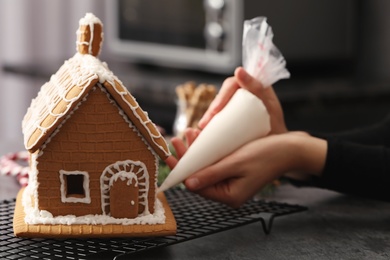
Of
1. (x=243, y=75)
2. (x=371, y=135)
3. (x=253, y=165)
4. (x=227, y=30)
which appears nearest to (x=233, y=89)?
(x=243, y=75)

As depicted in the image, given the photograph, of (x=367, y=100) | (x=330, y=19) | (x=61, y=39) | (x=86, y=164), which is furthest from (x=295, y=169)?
(x=61, y=39)

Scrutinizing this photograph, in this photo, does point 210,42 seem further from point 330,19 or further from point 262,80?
point 262,80

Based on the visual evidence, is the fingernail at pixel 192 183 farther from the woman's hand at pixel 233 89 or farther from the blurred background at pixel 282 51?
the blurred background at pixel 282 51

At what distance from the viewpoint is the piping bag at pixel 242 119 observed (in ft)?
3.46

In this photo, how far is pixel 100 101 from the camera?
93 cm

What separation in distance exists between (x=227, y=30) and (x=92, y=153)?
54.9 inches

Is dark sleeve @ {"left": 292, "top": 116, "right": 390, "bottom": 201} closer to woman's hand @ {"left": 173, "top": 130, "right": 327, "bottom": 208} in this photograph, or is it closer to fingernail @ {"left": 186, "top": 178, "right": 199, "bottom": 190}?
woman's hand @ {"left": 173, "top": 130, "right": 327, "bottom": 208}

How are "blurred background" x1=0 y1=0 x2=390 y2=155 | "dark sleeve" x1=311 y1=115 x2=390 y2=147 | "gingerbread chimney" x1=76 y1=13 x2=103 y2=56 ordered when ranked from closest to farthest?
"gingerbread chimney" x1=76 y1=13 x2=103 y2=56 → "dark sleeve" x1=311 y1=115 x2=390 y2=147 → "blurred background" x1=0 y1=0 x2=390 y2=155

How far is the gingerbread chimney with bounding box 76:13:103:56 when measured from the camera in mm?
1020

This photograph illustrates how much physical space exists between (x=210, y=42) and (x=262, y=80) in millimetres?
1212

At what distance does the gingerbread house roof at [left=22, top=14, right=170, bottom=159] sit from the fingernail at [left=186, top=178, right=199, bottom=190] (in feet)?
0.27

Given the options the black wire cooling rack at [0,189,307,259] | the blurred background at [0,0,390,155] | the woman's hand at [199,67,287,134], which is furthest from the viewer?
the blurred background at [0,0,390,155]

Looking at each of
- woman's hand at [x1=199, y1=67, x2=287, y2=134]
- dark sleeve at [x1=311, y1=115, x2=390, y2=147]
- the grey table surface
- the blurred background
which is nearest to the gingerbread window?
the grey table surface

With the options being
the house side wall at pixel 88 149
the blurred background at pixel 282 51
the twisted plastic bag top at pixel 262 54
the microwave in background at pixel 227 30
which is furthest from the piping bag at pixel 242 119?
the microwave in background at pixel 227 30
